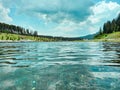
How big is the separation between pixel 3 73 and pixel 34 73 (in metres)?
2.14

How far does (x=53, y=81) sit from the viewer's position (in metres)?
12.8

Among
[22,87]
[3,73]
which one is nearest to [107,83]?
[22,87]

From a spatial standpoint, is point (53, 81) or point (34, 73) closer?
point (53, 81)

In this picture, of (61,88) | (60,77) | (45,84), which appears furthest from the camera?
(60,77)

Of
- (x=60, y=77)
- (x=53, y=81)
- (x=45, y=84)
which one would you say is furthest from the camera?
(x=60, y=77)

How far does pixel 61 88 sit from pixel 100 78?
10.6ft

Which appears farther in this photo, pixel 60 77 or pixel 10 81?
pixel 60 77

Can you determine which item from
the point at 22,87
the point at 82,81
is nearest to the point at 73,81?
the point at 82,81

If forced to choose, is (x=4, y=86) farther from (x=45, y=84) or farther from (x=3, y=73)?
(x=3, y=73)

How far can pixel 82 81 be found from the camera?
41.6 feet

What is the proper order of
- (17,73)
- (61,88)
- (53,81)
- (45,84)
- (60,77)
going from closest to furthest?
(61,88) < (45,84) < (53,81) < (60,77) < (17,73)

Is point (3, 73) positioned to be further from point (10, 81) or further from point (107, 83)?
point (107, 83)

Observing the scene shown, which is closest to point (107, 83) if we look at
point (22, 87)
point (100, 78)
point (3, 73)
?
point (100, 78)

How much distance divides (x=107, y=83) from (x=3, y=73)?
7.24m
